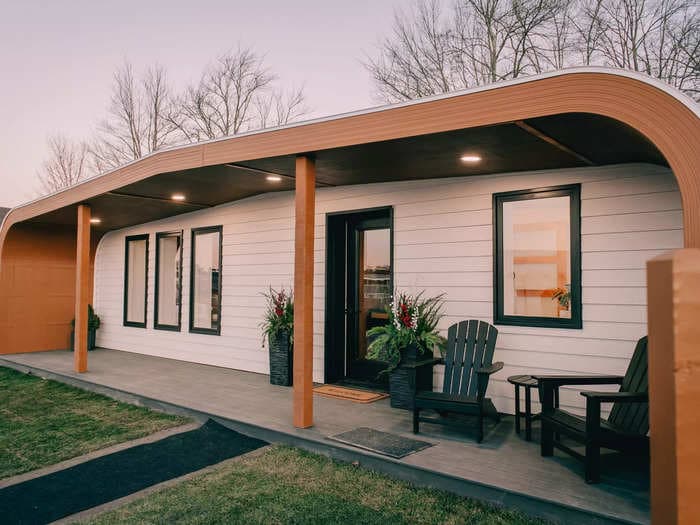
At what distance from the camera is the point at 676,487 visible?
1.18m

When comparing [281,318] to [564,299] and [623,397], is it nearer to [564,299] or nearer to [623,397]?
[564,299]

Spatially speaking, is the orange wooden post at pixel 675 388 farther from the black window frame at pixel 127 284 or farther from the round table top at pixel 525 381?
the black window frame at pixel 127 284

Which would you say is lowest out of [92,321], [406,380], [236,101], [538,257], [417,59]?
[406,380]

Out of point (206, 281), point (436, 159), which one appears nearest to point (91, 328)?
point (206, 281)

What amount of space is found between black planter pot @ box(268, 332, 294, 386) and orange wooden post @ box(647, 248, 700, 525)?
5.12m

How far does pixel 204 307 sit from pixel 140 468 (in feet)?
13.8

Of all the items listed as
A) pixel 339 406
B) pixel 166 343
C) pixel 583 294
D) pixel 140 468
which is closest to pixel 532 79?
pixel 583 294

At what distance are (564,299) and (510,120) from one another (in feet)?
6.67

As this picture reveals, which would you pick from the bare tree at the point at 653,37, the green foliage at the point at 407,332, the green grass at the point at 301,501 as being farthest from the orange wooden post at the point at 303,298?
the bare tree at the point at 653,37

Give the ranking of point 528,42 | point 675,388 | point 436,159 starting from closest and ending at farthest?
point 675,388 → point 436,159 → point 528,42

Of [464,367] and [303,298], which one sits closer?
[303,298]

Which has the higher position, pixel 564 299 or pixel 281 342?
pixel 564 299

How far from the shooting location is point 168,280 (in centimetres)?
855

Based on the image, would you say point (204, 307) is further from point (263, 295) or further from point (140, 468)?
point (140, 468)
